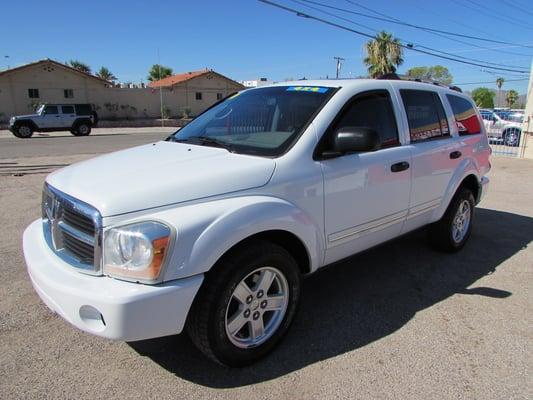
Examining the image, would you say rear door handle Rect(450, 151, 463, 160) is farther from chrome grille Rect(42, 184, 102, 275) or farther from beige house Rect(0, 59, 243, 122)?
beige house Rect(0, 59, 243, 122)

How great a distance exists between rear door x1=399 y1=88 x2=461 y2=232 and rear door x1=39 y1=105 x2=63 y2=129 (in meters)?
26.1

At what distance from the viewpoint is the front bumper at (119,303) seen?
2.23 meters

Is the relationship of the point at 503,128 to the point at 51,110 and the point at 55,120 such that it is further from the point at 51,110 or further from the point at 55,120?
the point at 51,110

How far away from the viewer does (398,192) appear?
3.71 meters

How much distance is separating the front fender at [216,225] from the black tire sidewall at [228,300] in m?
0.17

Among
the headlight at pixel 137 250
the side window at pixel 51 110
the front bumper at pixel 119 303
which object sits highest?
the side window at pixel 51 110

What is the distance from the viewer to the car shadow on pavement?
112 inches

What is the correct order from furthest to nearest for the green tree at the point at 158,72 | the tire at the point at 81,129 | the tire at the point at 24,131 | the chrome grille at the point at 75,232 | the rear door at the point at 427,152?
the green tree at the point at 158,72
the tire at the point at 81,129
the tire at the point at 24,131
the rear door at the point at 427,152
the chrome grille at the point at 75,232

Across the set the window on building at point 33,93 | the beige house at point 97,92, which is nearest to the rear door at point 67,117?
the beige house at point 97,92

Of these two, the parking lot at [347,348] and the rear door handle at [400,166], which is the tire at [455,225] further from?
the rear door handle at [400,166]

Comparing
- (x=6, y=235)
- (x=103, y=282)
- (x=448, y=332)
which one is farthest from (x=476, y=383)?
(x=6, y=235)

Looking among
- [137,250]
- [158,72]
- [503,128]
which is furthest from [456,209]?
[158,72]

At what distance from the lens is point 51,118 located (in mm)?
26109

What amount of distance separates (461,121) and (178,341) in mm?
3695
